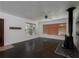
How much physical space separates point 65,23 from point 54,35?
205 centimetres

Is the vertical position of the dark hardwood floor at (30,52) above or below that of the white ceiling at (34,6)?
below

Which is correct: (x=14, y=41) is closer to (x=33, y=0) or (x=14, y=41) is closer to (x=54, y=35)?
(x=33, y=0)

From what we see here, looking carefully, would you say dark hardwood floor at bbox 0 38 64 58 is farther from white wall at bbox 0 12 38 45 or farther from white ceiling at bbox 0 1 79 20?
white ceiling at bbox 0 1 79 20

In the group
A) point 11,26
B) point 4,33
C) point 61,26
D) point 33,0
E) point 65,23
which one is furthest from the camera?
point 61,26

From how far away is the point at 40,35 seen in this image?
446 inches

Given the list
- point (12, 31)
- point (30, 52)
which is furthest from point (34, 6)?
point (12, 31)

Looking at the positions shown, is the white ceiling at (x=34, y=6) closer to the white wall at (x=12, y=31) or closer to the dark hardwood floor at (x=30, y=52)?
the white wall at (x=12, y=31)

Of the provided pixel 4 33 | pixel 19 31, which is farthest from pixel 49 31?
pixel 4 33

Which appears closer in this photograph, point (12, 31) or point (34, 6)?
point (34, 6)

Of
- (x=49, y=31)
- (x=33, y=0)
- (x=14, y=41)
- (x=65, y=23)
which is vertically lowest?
(x=14, y=41)

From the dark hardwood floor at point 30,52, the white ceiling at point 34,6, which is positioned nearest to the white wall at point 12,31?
the white ceiling at point 34,6

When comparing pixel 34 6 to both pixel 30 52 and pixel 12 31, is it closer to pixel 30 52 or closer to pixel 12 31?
pixel 30 52

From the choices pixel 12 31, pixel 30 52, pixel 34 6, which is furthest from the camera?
pixel 12 31

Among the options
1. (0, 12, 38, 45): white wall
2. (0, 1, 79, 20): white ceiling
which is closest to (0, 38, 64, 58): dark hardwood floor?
(0, 12, 38, 45): white wall
